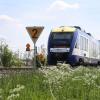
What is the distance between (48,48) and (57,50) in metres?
1.08

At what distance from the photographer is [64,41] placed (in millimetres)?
35969

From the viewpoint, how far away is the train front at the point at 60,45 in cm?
3547

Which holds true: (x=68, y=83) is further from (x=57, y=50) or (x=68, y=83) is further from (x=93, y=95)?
(x=57, y=50)

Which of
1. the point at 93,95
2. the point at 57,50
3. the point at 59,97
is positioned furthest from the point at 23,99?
the point at 57,50

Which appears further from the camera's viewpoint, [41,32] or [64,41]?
[64,41]

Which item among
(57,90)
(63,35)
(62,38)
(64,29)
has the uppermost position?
(64,29)

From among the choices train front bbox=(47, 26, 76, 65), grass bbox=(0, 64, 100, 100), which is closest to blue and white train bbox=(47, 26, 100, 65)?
train front bbox=(47, 26, 76, 65)

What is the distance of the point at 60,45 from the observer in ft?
117

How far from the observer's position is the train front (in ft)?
116

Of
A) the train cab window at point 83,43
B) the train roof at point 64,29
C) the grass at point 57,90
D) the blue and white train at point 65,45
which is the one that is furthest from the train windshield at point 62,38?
the grass at point 57,90

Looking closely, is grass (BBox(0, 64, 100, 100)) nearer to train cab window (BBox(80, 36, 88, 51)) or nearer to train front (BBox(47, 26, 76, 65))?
train front (BBox(47, 26, 76, 65))

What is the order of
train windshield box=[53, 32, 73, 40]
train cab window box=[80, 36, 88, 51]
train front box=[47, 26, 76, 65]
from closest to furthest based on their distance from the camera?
train front box=[47, 26, 76, 65], train windshield box=[53, 32, 73, 40], train cab window box=[80, 36, 88, 51]

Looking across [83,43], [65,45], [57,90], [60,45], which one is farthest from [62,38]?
[57,90]

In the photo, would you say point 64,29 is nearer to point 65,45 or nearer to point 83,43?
point 65,45
